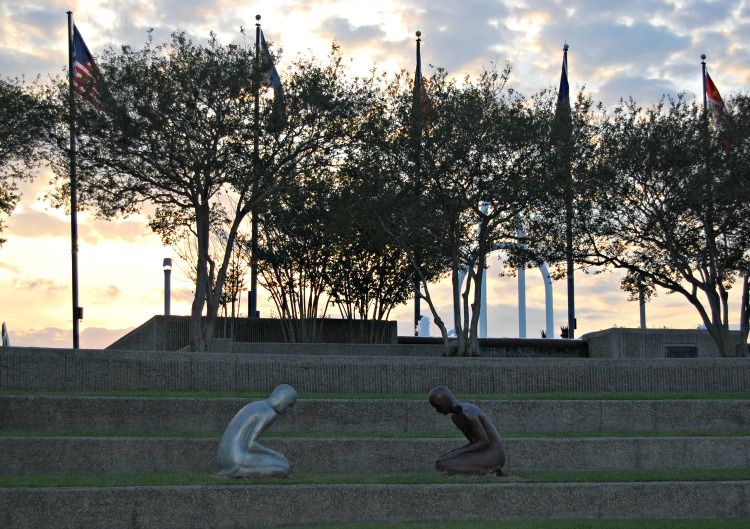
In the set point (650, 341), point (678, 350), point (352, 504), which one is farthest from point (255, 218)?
point (352, 504)

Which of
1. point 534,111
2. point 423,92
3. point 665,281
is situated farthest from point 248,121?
point 665,281

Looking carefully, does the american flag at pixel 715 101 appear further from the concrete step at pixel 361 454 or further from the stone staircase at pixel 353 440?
the concrete step at pixel 361 454

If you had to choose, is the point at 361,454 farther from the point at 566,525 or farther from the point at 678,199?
the point at 678,199

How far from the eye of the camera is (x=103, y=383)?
22.3 metres

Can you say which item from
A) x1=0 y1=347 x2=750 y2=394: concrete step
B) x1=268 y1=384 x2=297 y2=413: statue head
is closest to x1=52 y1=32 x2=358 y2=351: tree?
x1=0 y1=347 x2=750 y2=394: concrete step

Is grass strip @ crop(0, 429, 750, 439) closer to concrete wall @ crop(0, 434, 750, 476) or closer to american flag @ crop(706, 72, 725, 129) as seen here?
concrete wall @ crop(0, 434, 750, 476)

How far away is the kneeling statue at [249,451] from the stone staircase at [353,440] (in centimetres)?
33

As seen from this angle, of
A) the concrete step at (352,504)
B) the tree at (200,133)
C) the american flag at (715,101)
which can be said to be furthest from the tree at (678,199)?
the concrete step at (352,504)

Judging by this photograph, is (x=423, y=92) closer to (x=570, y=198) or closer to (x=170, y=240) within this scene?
(x=570, y=198)

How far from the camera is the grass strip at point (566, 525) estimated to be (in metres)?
14.3

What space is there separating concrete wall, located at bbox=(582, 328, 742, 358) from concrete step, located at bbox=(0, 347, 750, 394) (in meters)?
8.85

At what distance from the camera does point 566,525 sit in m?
14.4

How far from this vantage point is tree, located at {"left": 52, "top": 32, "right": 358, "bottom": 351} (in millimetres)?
28375

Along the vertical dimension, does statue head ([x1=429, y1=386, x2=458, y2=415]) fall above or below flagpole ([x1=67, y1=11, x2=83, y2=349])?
below
